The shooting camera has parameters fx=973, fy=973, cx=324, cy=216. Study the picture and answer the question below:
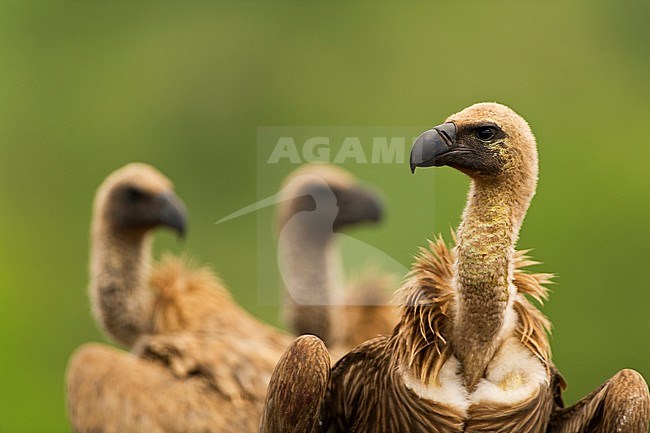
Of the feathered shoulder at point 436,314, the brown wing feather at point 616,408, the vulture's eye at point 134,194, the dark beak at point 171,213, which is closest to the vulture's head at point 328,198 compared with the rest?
the dark beak at point 171,213

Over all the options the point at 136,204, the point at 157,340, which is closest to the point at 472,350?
the point at 157,340

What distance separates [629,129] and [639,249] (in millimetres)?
307

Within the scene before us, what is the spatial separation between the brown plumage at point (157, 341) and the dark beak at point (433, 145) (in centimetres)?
87

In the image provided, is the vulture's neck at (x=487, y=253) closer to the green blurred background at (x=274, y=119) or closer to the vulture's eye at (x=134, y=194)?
the green blurred background at (x=274, y=119)

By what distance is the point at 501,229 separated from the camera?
1334mm

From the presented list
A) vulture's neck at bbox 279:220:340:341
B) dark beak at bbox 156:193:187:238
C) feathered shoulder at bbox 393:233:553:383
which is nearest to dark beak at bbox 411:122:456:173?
A: feathered shoulder at bbox 393:233:553:383

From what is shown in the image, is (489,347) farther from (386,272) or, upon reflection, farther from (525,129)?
(386,272)

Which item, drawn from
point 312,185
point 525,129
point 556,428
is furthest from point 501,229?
point 312,185

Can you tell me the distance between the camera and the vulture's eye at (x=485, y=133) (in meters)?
1.31

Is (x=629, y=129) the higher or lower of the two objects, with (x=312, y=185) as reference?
higher

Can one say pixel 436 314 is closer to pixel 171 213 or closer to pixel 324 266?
pixel 324 266

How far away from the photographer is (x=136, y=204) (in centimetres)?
250

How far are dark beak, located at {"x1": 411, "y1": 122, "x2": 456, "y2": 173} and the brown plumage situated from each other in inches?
34.1

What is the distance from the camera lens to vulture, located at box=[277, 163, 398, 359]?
89.0 inches
